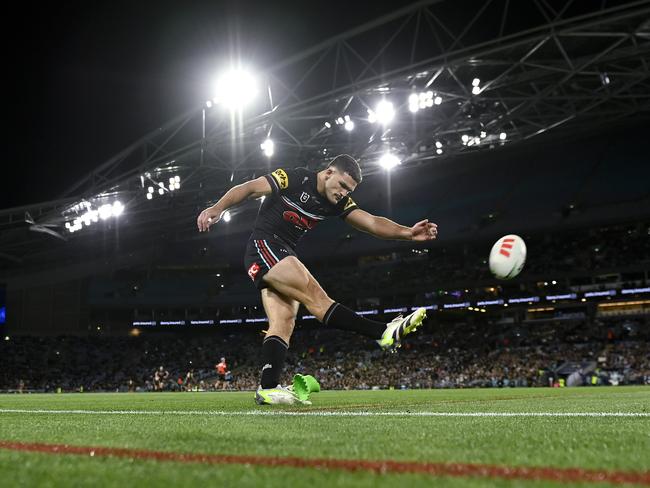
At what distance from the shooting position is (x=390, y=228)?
6219mm

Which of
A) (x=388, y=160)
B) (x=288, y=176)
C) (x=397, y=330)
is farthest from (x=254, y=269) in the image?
(x=388, y=160)

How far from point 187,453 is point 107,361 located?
160 ft

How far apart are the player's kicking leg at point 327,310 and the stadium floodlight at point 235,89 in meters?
17.5

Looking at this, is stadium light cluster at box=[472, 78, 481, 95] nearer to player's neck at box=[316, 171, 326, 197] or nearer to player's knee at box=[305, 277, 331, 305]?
player's neck at box=[316, 171, 326, 197]

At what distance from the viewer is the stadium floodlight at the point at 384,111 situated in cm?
2456

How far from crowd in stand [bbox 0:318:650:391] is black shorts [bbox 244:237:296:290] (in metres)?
27.1

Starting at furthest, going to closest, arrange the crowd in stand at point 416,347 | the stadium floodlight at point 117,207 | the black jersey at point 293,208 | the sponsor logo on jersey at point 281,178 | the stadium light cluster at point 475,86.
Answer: the crowd in stand at point 416,347
the stadium floodlight at point 117,207
the stadium light cluster at point 475,86
the black jersey at point 293,208
the sponsor logo on jersey at point 281,178

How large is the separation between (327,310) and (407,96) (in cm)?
2063

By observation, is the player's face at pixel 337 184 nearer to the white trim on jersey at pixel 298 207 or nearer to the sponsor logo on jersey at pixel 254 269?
the white trim on jersey at pixel 298 207

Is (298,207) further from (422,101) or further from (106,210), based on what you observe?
(106,210)

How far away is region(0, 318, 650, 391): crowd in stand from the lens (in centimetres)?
3284

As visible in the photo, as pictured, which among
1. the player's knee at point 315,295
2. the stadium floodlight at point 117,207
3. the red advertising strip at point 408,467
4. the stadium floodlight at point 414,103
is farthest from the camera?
the stadium floodlight at point 117,207

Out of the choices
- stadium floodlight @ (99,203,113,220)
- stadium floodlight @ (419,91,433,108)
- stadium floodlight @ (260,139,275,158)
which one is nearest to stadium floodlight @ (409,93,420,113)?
stadium floodlight @ (419,91,433,108)

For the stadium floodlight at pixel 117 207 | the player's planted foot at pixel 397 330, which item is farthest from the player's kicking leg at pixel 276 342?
the stadium floodlight at pixel 117 207
